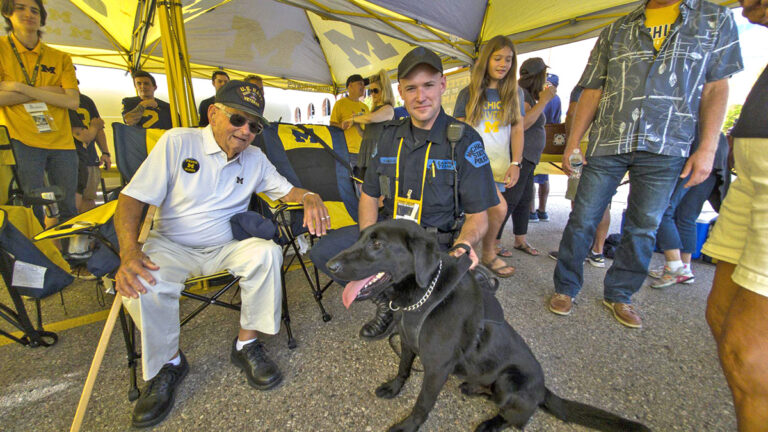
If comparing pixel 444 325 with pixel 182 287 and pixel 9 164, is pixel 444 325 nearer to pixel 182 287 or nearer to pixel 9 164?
pixel 182 287

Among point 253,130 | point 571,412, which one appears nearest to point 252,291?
point 253,130

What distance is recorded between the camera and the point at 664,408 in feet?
4.83

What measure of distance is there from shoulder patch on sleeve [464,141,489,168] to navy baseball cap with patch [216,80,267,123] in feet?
4.47

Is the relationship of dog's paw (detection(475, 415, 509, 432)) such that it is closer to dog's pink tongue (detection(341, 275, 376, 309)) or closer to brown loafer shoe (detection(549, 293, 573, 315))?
dog's pink tongue (detection(341, 275, 376, 309))

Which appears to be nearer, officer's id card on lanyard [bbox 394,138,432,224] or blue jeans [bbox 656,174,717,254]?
officer's id card on lanyard [bbox 394,138,432,224]

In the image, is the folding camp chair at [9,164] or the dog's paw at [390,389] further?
the folding camp chair at [9,164]

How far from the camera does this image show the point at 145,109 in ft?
11.5

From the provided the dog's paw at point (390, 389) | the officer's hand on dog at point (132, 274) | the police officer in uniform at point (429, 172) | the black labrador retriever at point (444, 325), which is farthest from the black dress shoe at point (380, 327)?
the officer's hand on dog at point (132, 274)

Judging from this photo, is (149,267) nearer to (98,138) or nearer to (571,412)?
(571,412)

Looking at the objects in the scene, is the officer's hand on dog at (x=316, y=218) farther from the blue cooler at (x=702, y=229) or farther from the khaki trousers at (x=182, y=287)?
the blue cooler at (x=702, y=229)

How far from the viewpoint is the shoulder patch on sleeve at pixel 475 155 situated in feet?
5.70

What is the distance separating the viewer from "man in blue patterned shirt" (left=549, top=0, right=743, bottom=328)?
1734mm

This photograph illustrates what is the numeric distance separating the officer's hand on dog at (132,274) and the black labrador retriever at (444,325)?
97 cm

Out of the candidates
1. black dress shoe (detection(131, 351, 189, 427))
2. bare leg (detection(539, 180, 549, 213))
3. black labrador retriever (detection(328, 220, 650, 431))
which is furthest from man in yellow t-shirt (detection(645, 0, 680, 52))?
bare leg (detection(539, 180, 549, 213))
